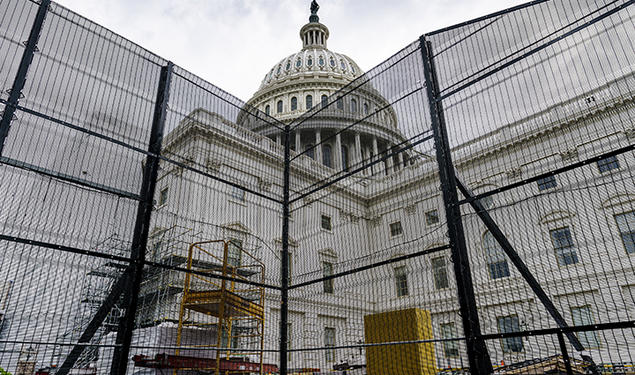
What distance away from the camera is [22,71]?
5438 millimetres

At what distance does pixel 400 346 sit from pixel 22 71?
6.58 metres

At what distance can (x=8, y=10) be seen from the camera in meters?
5.59

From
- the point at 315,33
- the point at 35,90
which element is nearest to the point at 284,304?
the point at 35,90

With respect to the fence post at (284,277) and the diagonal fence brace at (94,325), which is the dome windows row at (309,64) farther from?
the diagonal fence brace at (94,325)

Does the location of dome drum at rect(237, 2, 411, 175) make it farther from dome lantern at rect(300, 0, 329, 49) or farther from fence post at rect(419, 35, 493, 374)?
fence post at rect(419, 35, 493, 374)

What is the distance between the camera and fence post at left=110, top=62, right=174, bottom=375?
552cm

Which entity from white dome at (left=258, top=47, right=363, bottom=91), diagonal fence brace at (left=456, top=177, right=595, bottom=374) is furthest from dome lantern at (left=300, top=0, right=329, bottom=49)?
diagonal fence brace at (left=456, top=177, right=595, bottom=374)

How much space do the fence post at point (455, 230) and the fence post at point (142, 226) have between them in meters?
4.49

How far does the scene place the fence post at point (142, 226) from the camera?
5520 millimetres

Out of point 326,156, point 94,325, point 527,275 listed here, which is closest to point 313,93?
point 326,156

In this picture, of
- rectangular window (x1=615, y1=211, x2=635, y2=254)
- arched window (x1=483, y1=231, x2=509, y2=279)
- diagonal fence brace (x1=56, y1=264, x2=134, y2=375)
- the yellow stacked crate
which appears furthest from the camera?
rectangular window (x1=615, y1=211, x2=635, y2=254)

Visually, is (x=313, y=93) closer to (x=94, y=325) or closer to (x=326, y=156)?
(x=326, y=156)

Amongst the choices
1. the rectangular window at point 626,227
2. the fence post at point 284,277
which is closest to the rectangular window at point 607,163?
the rectangular window at point 626,227

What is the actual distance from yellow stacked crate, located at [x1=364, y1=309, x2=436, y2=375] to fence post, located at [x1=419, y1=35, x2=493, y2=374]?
0.79 metres
